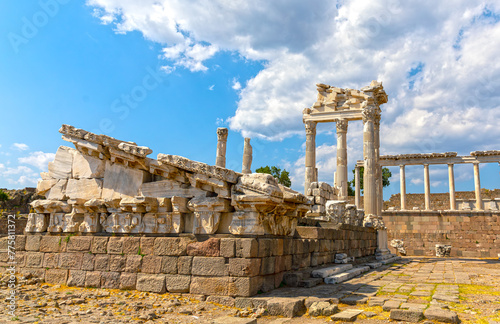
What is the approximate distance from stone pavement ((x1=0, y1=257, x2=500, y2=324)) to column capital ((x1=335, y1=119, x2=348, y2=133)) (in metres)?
17.5

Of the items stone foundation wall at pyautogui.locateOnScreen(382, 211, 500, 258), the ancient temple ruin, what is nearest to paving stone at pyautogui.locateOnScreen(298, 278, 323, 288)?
the ancient temple ruin

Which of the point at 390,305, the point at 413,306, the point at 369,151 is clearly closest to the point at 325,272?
the point at 390,305

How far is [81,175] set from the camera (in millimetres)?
9031

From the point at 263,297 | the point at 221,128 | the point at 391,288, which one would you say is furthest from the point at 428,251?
the point at 263,297

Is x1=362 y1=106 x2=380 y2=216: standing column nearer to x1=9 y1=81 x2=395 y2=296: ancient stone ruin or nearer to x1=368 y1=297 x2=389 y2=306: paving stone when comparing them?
x1=9 y1=81 x2=395 y2=296: ancient stone ruin

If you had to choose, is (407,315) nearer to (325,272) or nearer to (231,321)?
(231,321)

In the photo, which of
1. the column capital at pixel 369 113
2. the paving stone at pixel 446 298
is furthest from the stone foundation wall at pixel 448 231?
the paving stone at pixel 446 298

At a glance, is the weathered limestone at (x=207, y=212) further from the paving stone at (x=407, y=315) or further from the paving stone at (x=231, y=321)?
the paving stone at (x=407, y=315)

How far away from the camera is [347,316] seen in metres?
5.64

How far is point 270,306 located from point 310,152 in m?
19.8

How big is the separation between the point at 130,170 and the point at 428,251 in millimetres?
27024

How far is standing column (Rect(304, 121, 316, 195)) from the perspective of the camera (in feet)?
82.1

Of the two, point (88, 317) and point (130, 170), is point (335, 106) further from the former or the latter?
point (88, 317)

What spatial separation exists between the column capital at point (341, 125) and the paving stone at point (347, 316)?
19966mm
